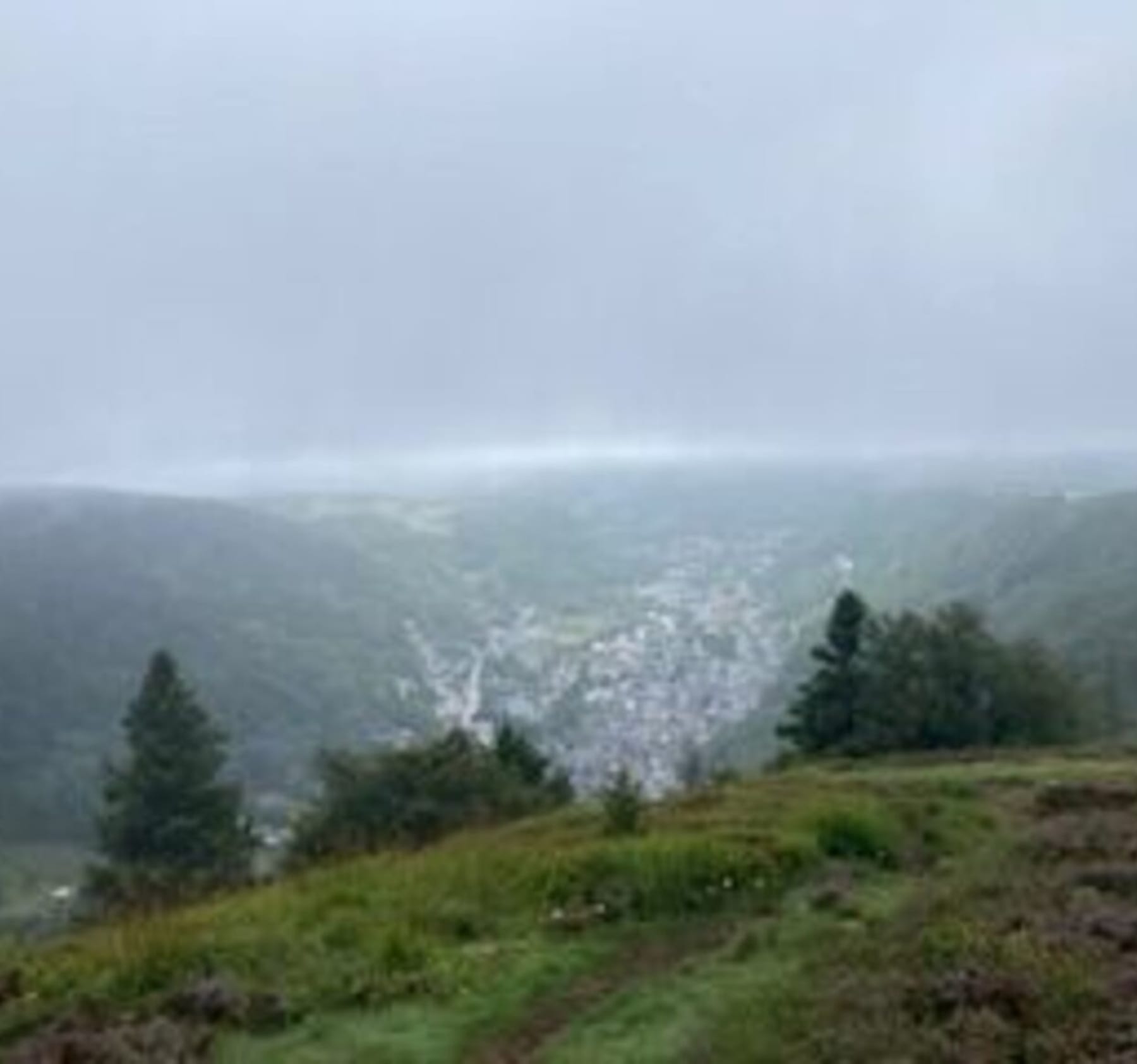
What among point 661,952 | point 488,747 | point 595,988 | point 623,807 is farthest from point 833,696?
point 595,988

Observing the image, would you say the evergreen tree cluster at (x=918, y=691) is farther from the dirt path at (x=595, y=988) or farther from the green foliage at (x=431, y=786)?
the dirt path at (x=595, y=988)

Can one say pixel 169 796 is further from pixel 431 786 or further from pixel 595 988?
pixel 595 988

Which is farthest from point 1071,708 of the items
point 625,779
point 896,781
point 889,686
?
point 625,779

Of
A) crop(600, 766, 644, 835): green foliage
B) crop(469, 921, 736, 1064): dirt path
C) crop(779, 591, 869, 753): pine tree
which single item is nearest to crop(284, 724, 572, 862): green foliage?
crop(779, 591, 869, 753): pine tree

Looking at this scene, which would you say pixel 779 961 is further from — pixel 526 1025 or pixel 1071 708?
pixel 1071 708

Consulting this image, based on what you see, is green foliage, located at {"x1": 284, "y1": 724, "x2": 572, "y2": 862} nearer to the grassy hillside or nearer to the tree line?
the tree line
